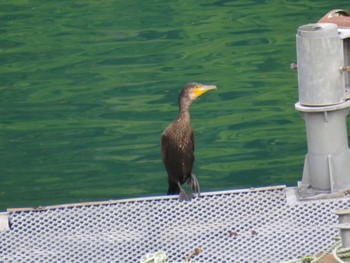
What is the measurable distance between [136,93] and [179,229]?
5.22 meters

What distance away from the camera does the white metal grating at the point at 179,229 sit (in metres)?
5.93

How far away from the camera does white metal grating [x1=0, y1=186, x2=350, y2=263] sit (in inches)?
233

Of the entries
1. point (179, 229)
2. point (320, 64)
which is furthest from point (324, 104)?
point (179, 229)

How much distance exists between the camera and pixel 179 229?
6066 millimetres

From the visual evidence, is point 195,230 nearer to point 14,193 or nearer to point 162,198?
point 162,198

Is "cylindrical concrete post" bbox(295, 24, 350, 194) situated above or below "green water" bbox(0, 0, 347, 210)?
above

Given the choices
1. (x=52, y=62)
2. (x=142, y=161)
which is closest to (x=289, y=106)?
(x=142, y=161)

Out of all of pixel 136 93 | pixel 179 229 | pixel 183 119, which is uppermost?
pixel 183 119

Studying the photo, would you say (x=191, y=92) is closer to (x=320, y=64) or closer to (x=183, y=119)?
(x=183, y=119)

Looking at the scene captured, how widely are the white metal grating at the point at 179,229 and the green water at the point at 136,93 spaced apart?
2196 mm

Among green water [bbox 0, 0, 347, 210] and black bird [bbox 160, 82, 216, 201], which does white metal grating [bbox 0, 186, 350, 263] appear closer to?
black bird [bbox 160, 82, 216, 201]

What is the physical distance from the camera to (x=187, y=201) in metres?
6.20

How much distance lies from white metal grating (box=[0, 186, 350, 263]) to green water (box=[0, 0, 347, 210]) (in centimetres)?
220

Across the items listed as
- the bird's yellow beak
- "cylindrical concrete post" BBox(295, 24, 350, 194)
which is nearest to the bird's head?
the bird's yellow beak
